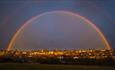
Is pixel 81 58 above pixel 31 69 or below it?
above

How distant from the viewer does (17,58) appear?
289ft

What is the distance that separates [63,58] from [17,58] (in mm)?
17045

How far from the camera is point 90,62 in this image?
272 feet

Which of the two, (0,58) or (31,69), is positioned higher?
(0,58)

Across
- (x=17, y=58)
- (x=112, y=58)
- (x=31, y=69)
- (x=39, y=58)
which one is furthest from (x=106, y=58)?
(x=31, y=69)

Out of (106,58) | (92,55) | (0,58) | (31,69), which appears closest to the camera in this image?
(31,69)

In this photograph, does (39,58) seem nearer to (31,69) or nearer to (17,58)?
(17,58)

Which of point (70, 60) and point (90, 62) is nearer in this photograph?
point (90, 62)

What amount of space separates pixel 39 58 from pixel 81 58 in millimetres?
15554

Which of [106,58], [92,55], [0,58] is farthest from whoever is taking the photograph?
[92,55]

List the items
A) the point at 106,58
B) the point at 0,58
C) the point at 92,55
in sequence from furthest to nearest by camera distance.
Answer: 1. the point at 92,55
2. the point at 106,58
3. the point at 0,58

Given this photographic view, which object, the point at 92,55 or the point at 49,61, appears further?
the point at 92,55

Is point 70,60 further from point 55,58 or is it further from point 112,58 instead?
point 112,58

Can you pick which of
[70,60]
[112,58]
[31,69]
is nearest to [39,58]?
[70,60]
